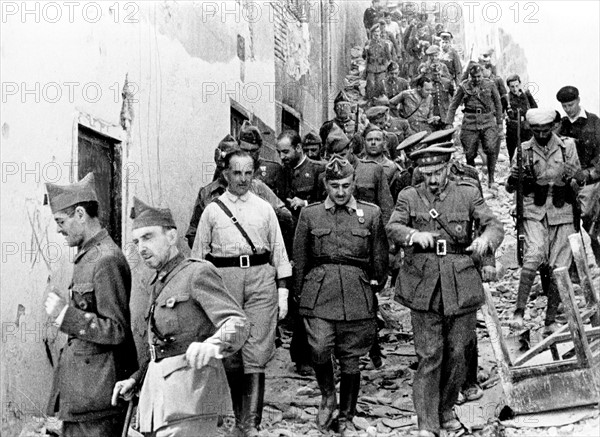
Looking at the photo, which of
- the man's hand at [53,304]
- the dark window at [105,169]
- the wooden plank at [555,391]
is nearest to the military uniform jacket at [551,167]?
the wooden plank at [555,391]

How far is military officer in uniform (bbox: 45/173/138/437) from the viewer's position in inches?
178

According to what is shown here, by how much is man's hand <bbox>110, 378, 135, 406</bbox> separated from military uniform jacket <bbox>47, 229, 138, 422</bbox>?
0.77 ft

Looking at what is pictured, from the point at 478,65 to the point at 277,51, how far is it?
3.13 metres

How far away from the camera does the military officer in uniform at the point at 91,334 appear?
4.51 m

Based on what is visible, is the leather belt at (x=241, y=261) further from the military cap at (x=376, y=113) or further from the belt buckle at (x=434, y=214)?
the military cap at (x=376, y=113)

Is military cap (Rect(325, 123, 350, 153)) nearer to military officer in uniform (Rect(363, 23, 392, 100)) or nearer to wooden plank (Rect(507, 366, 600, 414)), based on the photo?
wooden plank (Rect(507, 366, 600, 414))

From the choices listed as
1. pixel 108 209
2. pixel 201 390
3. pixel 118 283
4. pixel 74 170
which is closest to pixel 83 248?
pixel 118 283

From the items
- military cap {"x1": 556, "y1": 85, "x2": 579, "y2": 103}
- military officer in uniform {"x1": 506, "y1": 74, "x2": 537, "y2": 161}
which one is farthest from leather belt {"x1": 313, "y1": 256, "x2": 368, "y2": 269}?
military officer in uniform {"x1": 506, "y1": 74, "x2": 537, "y2": 161}

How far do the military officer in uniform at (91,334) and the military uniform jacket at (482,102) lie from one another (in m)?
9.04

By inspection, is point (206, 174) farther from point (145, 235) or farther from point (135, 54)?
point (145, 235)

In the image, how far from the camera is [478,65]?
1284cm

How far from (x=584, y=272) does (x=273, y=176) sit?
3051 mm

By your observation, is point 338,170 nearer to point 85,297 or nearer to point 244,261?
point 244,261

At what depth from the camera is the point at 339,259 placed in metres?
6.38
